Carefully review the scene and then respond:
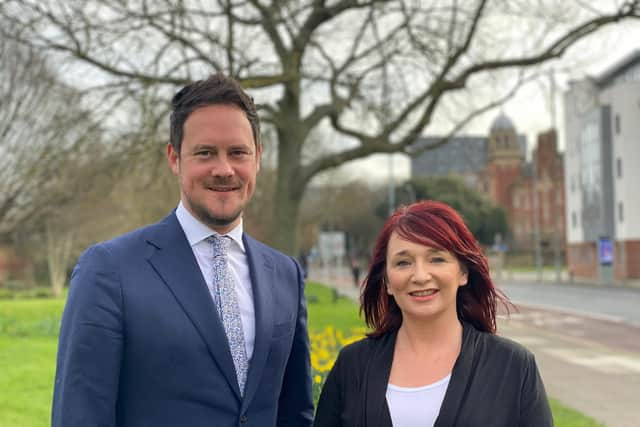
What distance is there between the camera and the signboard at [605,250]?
40.0 meters

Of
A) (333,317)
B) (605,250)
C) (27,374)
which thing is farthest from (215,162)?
(605,250)

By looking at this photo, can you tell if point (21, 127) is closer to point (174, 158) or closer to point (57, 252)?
point (57, 252)

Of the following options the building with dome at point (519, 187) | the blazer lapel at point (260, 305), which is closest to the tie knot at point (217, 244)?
the blazer lapel at point (260, 305)

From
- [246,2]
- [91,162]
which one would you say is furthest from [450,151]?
[91,162]

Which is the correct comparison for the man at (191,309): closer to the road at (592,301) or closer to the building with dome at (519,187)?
the road at (592,301)

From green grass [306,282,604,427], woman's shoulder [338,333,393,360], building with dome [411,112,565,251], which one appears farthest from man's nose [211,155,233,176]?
building with dome [411,112,565,251]

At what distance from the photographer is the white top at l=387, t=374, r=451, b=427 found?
2525 millimetres

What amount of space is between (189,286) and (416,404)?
0.82 metres

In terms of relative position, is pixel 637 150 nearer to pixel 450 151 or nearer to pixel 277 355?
pixel 450 151

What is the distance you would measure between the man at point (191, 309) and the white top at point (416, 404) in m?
0.39

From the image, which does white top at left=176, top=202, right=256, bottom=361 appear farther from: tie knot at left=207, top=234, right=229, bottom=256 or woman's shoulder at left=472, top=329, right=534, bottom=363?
woman's shoulder at left=472, top=329, right=534, bottom=363

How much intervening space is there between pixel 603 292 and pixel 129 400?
111ft

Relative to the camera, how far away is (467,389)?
2.52m

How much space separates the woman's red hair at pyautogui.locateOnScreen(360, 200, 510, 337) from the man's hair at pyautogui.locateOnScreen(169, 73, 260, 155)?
602 millimetres
